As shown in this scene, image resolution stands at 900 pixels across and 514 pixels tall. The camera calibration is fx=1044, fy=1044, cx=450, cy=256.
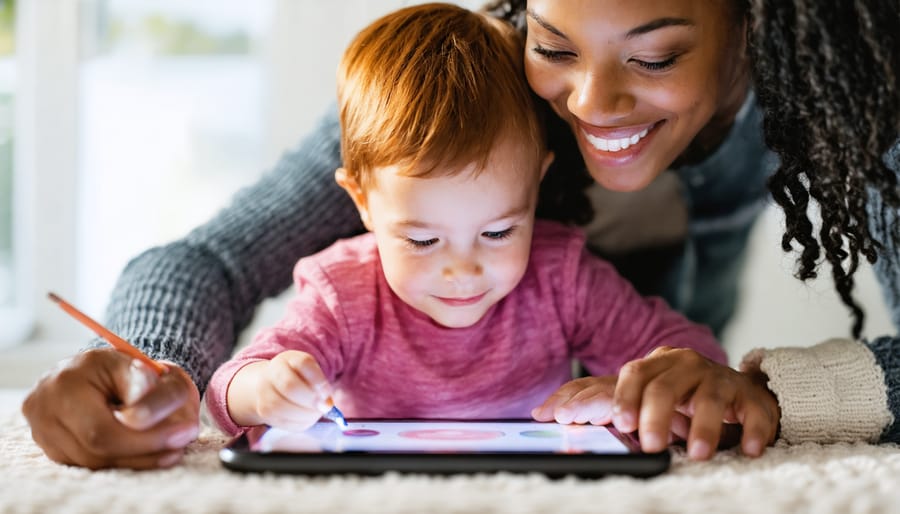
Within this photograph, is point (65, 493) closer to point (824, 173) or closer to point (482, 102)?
point (482, 102)

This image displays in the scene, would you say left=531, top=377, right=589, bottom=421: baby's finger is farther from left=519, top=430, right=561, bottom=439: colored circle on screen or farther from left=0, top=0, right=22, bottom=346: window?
left=0, top=0, right=22, bottom=346: window

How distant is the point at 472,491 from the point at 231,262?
23.2 inches

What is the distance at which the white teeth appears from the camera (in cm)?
105

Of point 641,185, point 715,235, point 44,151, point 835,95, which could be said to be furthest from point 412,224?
point 44,151

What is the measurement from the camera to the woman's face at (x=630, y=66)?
0.95 meters

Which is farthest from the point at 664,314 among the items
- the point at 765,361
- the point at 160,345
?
the point at 160,345

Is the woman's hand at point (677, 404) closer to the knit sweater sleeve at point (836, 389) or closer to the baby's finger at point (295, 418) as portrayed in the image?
the knit sweater sleeve at point (836, 389)

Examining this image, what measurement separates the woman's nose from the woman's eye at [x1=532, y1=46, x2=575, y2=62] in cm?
3

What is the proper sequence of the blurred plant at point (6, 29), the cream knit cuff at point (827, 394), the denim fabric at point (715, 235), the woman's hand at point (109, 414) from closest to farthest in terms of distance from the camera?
the woman's hand at point (109, 414) → the cream knit cuff at point (827, 394) → the denim fabric at point (715, 235) → the blurred plant at point (6, 29)

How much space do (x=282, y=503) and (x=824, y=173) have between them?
22.8 inches

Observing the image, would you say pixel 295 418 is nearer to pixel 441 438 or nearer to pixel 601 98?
pixel 441 438

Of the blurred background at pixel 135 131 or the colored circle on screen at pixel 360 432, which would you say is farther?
the blurred background at pixel 135 131

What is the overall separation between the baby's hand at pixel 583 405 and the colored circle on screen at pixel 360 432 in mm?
149

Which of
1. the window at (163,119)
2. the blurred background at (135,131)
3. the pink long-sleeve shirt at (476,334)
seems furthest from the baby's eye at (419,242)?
the window at (163,119)
